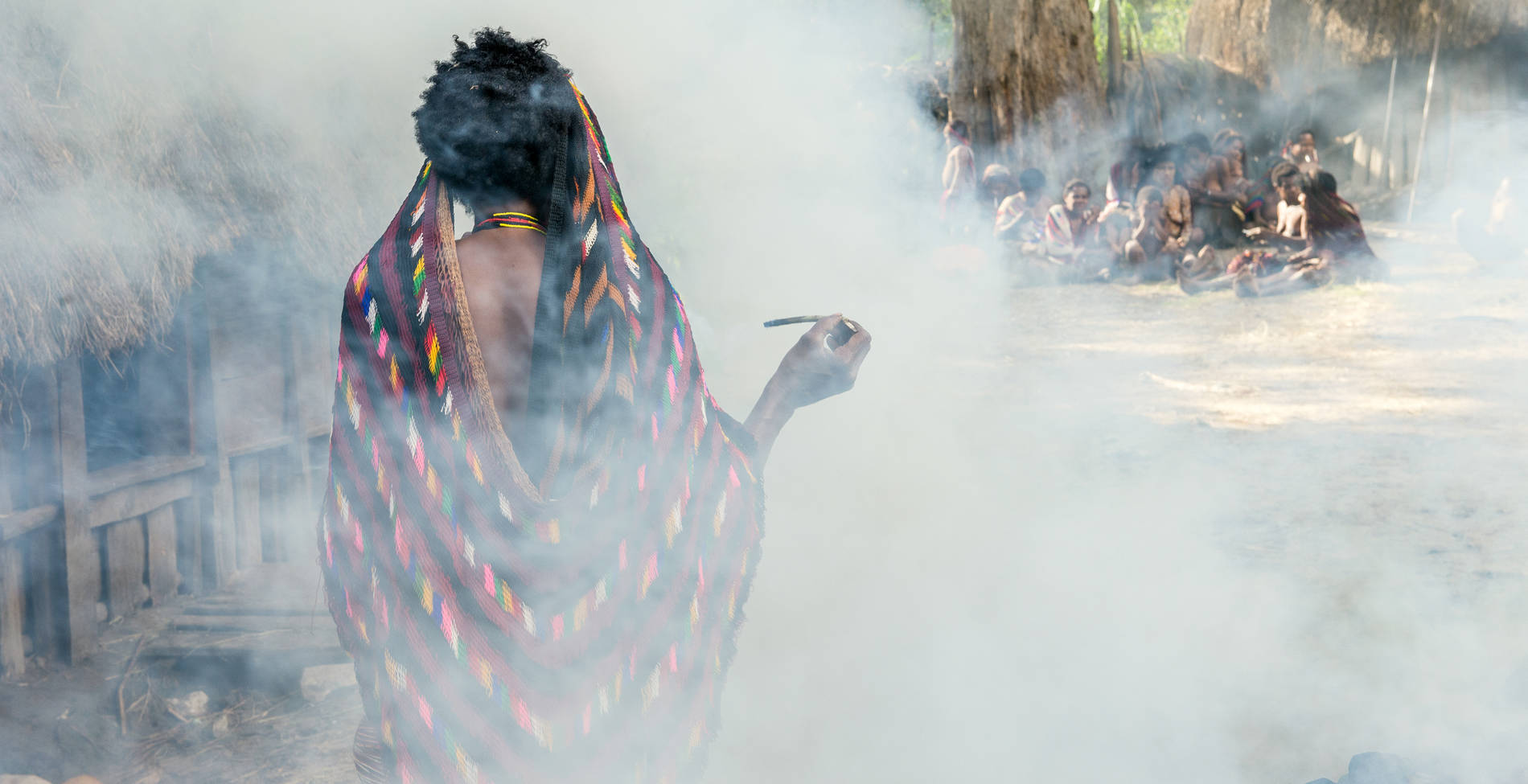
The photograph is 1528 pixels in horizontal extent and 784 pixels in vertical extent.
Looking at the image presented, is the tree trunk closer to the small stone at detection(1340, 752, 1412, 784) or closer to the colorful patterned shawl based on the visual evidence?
the small stone at detection(1340, 752, 1412, 784)

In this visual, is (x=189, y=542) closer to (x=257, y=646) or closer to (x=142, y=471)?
(x=142, y=471)

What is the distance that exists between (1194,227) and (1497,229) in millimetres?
2234

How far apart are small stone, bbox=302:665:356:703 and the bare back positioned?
1833 millimetres

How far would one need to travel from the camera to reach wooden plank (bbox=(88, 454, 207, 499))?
9.33ft

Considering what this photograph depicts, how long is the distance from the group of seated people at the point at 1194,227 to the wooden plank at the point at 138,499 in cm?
720

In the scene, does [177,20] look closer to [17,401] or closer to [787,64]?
[17,401]

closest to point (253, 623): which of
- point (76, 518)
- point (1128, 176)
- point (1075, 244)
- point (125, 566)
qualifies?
point (125, 566)

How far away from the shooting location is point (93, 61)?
255 centimetres

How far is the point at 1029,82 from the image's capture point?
10.7m

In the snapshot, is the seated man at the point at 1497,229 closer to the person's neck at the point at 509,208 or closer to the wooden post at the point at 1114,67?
the wooden post at the point at 1114,67

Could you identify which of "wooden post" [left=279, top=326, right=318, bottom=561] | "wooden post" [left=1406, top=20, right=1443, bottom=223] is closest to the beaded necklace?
"wooden post" [left=279, top=326, right=318, bottom=561]

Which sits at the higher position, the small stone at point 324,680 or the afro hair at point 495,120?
the afro hair at point 495,120

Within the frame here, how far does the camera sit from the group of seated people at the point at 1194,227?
820cm

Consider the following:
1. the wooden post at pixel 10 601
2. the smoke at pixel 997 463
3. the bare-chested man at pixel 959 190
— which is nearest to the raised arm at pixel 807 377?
the smoke at pixel 997 463
